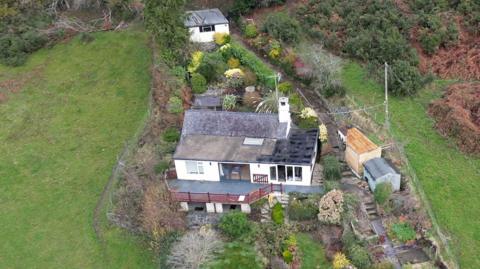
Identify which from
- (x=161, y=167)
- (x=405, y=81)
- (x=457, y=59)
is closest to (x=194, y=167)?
(x=161, y=167)

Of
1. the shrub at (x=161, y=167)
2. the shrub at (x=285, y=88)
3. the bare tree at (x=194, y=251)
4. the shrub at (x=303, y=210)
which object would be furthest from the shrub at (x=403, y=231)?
the shrub at (x=285, y=88)

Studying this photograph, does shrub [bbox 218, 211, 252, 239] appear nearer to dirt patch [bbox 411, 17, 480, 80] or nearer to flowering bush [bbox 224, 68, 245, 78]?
flowering bush [bbox 224, 68, 245, 78]

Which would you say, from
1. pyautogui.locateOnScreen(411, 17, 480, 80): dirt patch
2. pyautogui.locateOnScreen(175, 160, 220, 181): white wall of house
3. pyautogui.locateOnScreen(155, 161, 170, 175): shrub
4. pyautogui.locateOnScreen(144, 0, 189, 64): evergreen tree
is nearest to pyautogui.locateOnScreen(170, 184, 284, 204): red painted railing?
pyautogui.locateOnScreen(175, 160, 220, 181): white wall of house

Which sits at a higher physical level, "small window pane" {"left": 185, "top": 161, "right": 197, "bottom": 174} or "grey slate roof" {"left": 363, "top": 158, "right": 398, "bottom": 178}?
"grey slate roof" {"left": 363, "top": 158, "right": 398, "bottom": 178}

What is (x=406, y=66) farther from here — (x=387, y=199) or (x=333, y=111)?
(x=387, y=199)

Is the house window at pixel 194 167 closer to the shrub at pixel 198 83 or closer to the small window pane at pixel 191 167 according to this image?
the small window pane at pixel 191 167

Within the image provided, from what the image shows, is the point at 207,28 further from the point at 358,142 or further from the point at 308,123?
the point at 358,142
